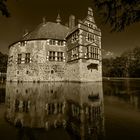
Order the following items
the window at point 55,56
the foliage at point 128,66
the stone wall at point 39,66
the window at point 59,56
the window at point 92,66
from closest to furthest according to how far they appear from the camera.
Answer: the window at point 92,66 < the stone wall at point 39,66 < the window at point 55,56 < the window at point 59,56 < the foliage at point 128,66

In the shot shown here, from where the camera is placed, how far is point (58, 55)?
29531mm

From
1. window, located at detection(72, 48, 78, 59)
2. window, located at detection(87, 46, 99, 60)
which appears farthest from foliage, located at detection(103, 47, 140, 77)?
window, located at detection(72, 48, 78, 59)

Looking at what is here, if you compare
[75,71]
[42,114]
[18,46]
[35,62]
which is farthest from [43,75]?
[42,114]

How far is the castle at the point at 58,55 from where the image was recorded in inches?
1030

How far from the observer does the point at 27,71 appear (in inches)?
1116

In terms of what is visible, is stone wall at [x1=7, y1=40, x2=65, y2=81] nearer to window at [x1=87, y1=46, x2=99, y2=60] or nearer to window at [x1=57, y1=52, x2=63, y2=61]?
window at [x1=57, y1=52, x2=63, y2=61]

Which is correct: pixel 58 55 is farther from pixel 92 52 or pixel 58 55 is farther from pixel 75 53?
pixel 92 52

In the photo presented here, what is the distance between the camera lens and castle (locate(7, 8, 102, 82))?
26.2 meters

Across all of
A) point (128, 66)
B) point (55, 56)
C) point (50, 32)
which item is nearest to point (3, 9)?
point (55, 56)

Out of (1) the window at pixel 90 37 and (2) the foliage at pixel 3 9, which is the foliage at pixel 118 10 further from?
(1) the window at pixel 90 37

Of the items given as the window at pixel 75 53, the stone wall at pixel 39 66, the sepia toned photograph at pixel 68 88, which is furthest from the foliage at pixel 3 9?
the stone wall at pixel 39 66

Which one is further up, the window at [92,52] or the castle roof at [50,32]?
the castle roof at [50,32]

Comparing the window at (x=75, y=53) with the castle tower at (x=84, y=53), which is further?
the window at (x=75, y=53)

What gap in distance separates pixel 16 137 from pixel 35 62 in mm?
25948
